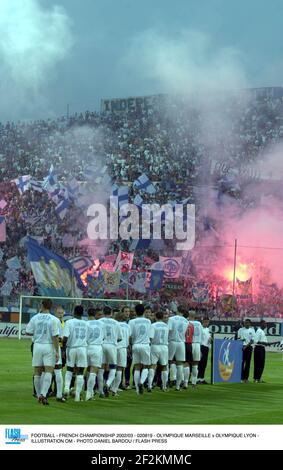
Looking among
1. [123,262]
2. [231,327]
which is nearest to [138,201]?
[123,262]

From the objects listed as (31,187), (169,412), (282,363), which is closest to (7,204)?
(31,187)

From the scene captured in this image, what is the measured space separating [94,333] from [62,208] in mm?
32584

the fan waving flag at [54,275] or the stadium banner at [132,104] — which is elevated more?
the stadium banner at [132,104]

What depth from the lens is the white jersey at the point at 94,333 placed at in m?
22.0

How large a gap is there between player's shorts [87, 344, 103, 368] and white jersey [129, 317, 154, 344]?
Result: 75.5 inches

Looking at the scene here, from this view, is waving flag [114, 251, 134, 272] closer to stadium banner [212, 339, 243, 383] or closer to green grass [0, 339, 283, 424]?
stadium banner [212, 339, 243, 383]

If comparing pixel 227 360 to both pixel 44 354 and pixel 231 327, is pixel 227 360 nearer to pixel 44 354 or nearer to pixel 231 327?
pixel 44 354

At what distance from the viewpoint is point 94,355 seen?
2195cm

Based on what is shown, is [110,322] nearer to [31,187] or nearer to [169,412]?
[169,412]

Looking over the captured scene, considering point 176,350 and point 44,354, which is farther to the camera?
point 176,350

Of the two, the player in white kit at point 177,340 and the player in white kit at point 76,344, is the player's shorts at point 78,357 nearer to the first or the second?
the player in white kit at point 76,344

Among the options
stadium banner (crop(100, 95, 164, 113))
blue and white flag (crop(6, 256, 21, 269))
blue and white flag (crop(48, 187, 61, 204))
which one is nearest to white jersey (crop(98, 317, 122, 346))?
blue and white flag (crop(6, 256, 21, 269))

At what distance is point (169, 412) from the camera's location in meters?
19.9

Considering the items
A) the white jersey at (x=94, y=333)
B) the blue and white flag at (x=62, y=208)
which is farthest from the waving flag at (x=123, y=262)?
the white jersey at (x=94, y=333)
